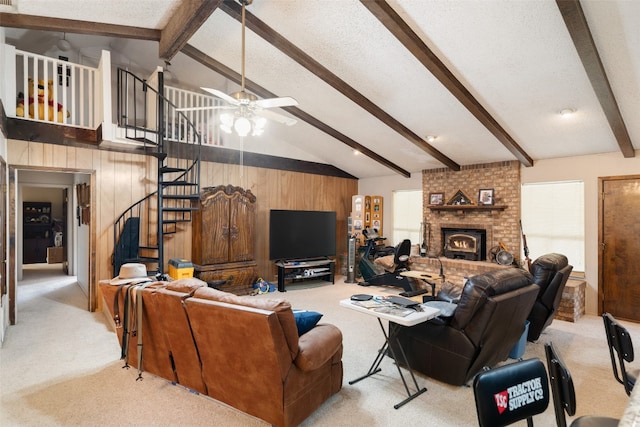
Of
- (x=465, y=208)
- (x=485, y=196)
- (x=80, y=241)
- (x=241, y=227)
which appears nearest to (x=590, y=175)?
(x=485, y=196)

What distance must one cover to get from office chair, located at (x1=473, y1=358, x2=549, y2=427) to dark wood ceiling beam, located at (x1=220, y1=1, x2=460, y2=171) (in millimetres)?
3829

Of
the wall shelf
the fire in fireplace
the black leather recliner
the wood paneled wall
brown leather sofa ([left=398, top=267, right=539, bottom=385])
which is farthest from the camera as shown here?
the fire in fireplace

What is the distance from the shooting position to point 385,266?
6738 millimetres

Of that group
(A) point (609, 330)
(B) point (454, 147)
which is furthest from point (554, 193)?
(A) point (609, 330)

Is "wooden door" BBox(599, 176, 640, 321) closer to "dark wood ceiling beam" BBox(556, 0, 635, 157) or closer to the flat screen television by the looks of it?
"dark wood ceiling beam" BBox(556, 0, 635, 157)

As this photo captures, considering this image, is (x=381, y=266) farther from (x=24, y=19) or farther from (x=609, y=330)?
(x=24, y=19)

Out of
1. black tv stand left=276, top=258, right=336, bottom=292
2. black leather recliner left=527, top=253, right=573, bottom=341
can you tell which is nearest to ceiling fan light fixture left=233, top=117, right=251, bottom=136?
black leather recliner left=527, top=253, right=573, bottom=341

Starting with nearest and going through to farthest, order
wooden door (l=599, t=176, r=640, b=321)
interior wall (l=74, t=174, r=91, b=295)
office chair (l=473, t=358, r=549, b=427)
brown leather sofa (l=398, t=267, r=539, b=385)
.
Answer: office chair (l=473, t=358, r=549, b=427), brown leather sofa (l=398, t=267, r=539, b=385), wooden door (l=599, t=176, r=640, b=321), interior wall (l=74, t=174, r=91, b=295)

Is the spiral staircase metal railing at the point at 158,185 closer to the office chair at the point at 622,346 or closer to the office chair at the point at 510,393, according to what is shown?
the office chair at the point at 510,393

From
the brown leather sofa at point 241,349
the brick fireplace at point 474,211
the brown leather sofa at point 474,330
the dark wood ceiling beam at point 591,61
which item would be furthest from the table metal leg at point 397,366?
the brick fireplace at point 474,211

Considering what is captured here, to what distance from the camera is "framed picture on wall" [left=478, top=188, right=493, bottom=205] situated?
20.2ft

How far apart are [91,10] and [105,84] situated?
118cm

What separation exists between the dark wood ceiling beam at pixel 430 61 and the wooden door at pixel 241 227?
3.78 meters

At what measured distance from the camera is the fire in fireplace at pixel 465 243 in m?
6.27
